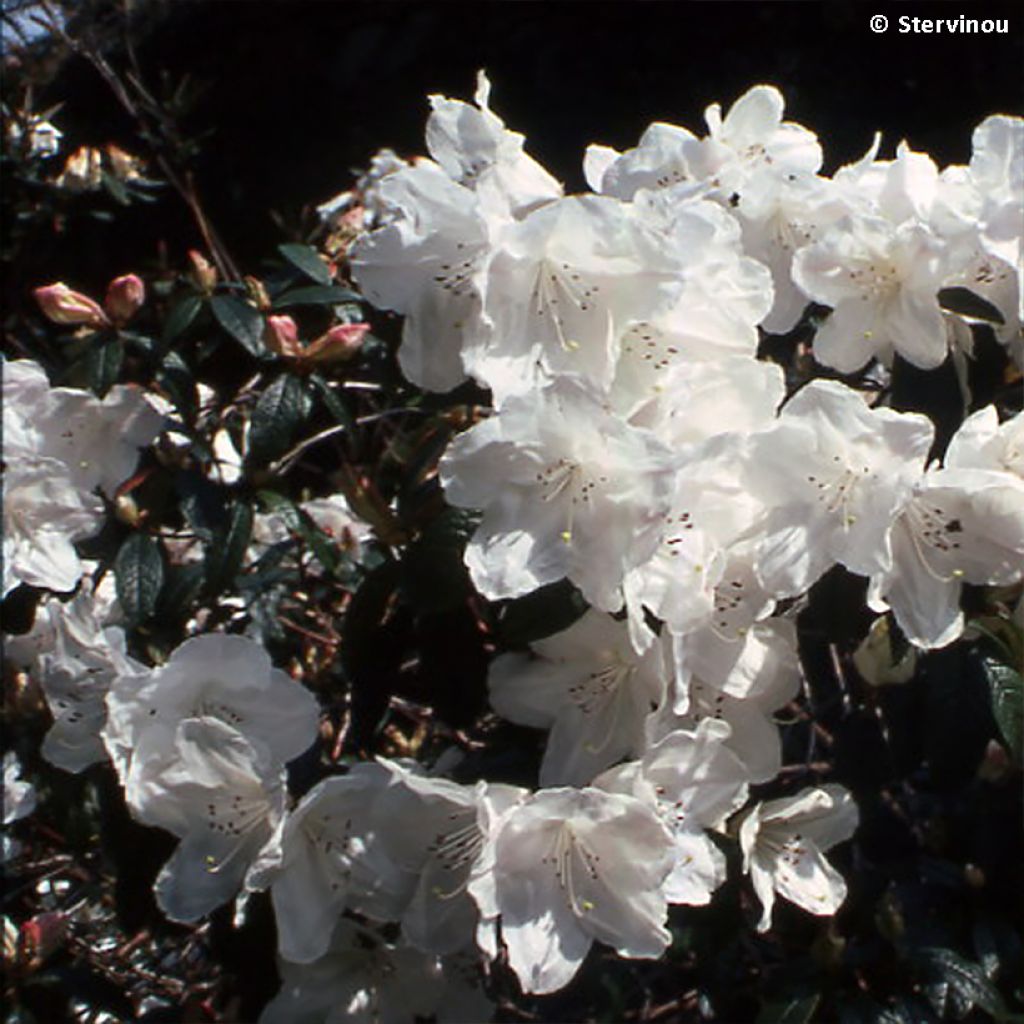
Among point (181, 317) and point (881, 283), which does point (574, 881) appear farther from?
point (181, 317)

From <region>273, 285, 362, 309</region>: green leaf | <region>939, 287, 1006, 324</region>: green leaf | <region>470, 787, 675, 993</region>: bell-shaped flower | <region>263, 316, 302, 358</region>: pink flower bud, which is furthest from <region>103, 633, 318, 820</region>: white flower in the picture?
<region>939, 287, 1006, 324</region>: green leaf

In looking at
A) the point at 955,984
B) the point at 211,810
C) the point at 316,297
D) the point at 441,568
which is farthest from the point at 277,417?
the point at 955,984

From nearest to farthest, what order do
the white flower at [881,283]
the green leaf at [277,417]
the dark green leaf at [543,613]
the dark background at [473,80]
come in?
the dark green leaf at [543,613] < the white flower at [881,283] < the green leaf at [277,417] < the dark background at [473,80]

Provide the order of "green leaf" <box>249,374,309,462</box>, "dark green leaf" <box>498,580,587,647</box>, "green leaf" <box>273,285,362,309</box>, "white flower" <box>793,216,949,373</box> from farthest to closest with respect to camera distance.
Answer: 1. "green leaf" <box>273,285,362,309</box>
2. "green leaf" <box>249,374,309,462</box>
3. "white flower" <box>793,216,949,373</box>
4. "dark green leaf" <box>498,580,587,647</box>

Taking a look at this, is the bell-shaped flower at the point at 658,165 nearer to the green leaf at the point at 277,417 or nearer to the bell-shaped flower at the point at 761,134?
the bell-shaped flower at the point at 761,134

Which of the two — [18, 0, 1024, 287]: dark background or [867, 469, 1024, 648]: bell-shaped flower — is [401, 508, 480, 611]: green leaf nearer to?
[867, 469, 1024, 648]: bell-shaped flower

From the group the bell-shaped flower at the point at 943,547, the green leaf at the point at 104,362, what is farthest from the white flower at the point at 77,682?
the bell-shaped flower at the point at 943,547
